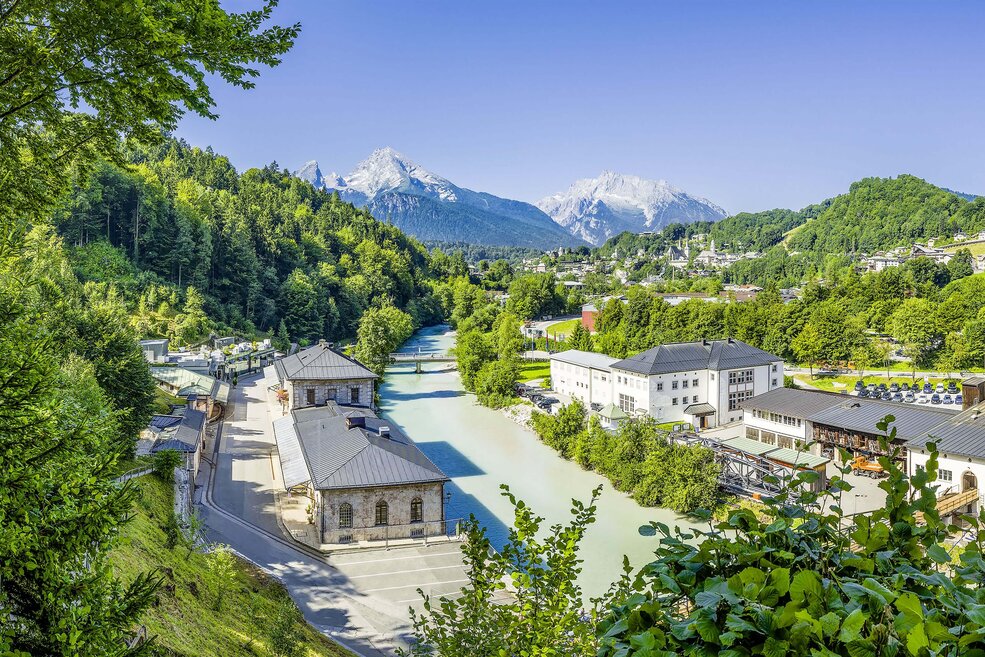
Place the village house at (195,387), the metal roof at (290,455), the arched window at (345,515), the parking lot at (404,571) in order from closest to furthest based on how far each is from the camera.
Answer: the parking lot at (404,571)
the arched window at (345,515)
the metal roof at (290,455)
the village house at (195,387)

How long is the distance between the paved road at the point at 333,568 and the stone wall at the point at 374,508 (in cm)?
66

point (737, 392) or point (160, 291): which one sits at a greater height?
point (160, 291)

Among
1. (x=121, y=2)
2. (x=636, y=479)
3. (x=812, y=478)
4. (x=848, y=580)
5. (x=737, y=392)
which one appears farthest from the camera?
(x=737, y=392)

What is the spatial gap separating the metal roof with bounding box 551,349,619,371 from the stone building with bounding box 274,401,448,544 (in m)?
19.7

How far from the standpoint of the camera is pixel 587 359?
40.4m

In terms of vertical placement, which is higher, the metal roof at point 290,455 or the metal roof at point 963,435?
the metal roof at point 963,435

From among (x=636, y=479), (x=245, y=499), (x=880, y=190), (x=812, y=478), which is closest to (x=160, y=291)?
(x=245, y=499)

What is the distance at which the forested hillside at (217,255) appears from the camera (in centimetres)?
5053

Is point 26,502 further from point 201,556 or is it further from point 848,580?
point 201,556

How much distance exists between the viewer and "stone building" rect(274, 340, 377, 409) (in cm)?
2903

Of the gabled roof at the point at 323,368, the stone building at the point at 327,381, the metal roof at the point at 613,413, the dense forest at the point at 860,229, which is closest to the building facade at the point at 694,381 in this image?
the metal roof at the point at 613,413

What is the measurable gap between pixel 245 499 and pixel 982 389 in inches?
1112

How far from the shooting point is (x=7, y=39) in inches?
183

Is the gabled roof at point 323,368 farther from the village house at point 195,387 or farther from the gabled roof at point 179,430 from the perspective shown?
the village house at point 195,387
